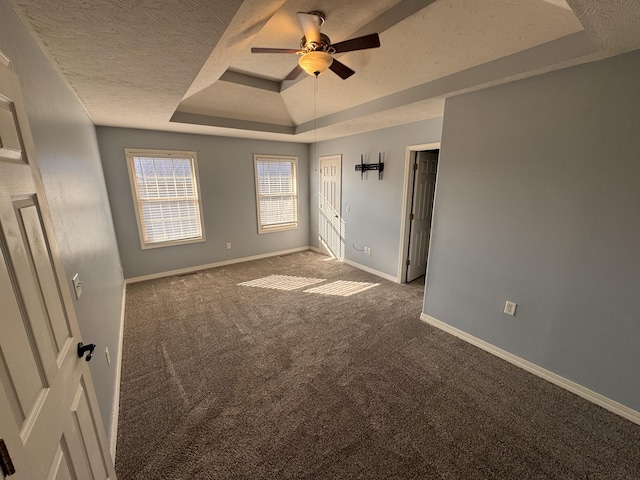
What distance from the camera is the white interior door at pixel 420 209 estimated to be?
378 centimetres

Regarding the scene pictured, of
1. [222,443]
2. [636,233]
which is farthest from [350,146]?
[222,443]

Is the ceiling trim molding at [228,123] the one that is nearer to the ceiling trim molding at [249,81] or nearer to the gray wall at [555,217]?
the ceiling trim molding at [249,81]

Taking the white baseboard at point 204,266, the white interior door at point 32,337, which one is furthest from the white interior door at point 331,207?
the white interior door at point 32,337

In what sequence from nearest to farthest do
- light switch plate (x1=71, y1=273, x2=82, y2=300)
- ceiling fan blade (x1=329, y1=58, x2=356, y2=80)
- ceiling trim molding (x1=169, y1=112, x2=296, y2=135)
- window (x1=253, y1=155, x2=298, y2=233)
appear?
1. light switch plate (x1=71, y1=273, x2=82, y2=300)
2. ceiling fan blade (x1=329, y1=58, x2=356, y2=80)
3. ceiling trim molding (x1=169, y1=112, x2=296, y2=135)
4. window (x1=253, y1=155, x2=298, y2=233)

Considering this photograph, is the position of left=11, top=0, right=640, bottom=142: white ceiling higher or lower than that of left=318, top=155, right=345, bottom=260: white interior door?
higher

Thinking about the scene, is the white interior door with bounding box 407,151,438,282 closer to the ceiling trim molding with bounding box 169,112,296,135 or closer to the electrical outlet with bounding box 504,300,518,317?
the electrical outlet with bounding box 504,300,518,317

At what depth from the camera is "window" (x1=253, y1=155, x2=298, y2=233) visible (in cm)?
506

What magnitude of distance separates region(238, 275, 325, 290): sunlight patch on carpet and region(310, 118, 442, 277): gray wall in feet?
3.46

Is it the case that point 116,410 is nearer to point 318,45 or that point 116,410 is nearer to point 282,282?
point 282,282

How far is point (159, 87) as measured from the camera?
2.19 meters

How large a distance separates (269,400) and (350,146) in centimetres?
392

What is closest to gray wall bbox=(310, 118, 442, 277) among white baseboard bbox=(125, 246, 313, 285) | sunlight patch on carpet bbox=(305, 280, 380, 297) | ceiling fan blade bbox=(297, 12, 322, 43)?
sunlight patch on carpet bbox=(305, 280, 380, 297)

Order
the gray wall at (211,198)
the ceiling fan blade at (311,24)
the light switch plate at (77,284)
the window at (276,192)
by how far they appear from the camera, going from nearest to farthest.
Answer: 1. the light switch plate at (77,284)
2. the ceiling fan blade at (311,24)
3. the gray wall at (211,198)
4. the window at (276,192)

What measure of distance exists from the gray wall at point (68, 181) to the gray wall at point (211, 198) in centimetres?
167
